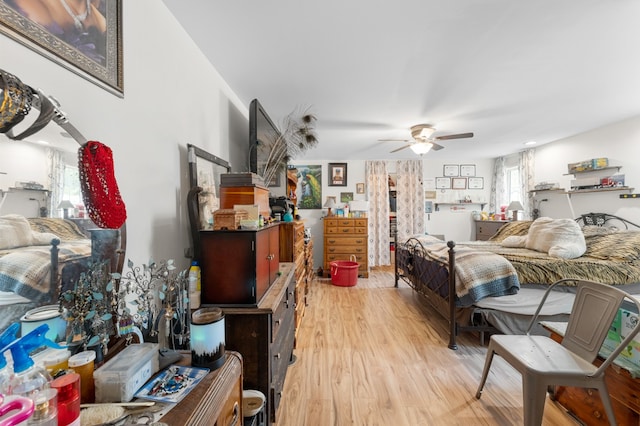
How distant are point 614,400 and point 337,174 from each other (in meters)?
4.76

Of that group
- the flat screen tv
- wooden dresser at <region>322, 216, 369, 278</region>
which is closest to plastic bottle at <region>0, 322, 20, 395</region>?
the flat screen tv

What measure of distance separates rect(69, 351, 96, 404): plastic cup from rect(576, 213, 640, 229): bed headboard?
5.49 metres

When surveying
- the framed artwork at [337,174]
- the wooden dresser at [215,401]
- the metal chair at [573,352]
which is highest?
the framed artwork at [337,174]

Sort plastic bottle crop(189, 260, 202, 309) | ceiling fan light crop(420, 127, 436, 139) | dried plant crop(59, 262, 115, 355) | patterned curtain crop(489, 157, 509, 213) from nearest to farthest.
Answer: dried plant crop(59, 262, 115, 355)
plastic bottle crop(189, 260, 202, 309)
ceiling fan light crop(420, 127, 436, 139)
patterned curtain crop(489, 157, 509, 213)

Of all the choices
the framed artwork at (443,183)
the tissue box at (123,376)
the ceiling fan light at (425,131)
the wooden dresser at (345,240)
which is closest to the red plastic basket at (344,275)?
the wooden dresser at (345,240)

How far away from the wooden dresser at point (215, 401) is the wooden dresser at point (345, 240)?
4.08 metres

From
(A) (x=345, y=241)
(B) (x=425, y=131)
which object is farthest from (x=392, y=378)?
(A) (x=345, y=241)

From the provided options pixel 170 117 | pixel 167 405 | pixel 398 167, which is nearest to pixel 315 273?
pixel 398 167

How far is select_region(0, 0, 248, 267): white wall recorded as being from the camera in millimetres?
842

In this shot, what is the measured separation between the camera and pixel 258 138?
7.07 ft

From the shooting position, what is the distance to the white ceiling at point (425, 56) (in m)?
1.42

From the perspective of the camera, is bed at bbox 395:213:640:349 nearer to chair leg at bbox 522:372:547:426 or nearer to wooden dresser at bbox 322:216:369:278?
chair leg at bbox 522:372:547:426

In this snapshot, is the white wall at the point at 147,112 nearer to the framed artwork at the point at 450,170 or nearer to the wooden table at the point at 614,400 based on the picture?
the wooden table at the point at 614,400

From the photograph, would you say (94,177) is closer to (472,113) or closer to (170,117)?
(170,117)
